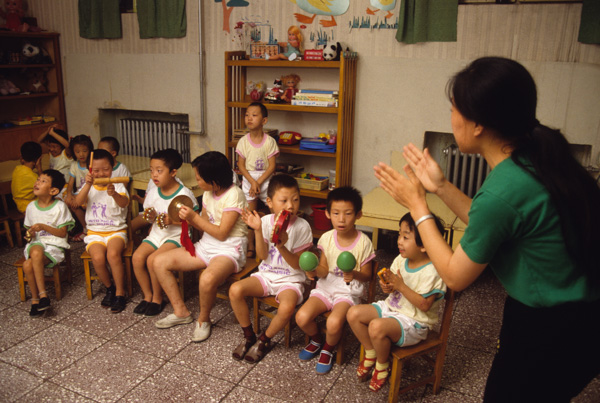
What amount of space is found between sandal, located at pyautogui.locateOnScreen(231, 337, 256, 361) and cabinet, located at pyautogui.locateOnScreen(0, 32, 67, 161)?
171 inches

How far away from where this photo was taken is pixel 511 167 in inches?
54.7

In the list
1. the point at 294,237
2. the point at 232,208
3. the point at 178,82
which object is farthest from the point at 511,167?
the point at 178,82

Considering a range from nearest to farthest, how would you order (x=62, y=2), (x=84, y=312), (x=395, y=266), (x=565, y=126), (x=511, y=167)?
1. (x=511, y=167)
2. (x=395, y=266)
3. (x=84, y=312)
4. (x=565, y=126)
5. (x=62, y=2)

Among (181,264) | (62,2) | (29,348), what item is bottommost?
(29,348)

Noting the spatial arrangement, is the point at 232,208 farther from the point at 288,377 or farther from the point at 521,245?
the point at 521,245

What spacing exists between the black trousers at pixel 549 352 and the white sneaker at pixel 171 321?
87.4 inches

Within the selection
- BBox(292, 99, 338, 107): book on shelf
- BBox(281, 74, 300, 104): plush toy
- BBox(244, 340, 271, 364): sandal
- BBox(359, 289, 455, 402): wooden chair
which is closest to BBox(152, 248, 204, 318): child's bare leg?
BBox(244, 340, 271, 364): sandal

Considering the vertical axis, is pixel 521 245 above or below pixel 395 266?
above

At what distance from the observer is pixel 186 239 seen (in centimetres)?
322

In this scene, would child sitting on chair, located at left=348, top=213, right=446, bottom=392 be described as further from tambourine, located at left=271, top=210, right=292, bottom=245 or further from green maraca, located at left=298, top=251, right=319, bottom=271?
tambourine, located at left=271, top=210, right=292, bottom=245

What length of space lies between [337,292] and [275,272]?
0.43 m

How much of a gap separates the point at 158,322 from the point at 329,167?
251 centimetres

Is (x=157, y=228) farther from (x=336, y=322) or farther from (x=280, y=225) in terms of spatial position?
(x=336, y=322)

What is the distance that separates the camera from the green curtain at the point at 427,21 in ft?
13.6
